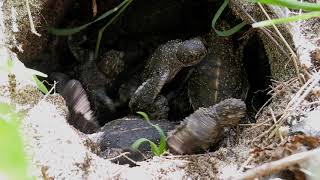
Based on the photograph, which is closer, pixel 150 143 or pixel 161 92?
pixel 150 143

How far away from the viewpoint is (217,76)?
167 cm

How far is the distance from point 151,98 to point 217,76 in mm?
290

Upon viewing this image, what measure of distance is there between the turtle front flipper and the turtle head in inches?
5.1

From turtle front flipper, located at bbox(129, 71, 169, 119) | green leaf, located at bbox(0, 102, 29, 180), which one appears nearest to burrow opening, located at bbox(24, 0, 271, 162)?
turtle front flipper, located at bbox(129, 71, 169, 119)

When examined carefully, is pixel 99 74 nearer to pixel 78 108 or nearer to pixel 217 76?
pixel 78 108

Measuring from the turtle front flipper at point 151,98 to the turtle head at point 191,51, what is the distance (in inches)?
5.1

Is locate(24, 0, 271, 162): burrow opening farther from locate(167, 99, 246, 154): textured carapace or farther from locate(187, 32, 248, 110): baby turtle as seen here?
locate(167, 99, 246, 154): textured carapace

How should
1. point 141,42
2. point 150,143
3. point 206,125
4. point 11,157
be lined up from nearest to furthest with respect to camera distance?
point 11,157, point 206,125, point 150,143, point 141,42

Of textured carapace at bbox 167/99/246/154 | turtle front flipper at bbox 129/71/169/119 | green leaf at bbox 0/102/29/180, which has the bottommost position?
turtle front flipper at bbox 129/71/169/119

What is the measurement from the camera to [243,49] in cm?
177

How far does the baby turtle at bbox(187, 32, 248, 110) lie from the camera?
5.38 ft

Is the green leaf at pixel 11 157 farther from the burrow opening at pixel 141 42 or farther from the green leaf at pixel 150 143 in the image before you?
the burrow opening at pixel 141 42

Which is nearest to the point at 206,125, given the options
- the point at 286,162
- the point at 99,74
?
the point at 286,162

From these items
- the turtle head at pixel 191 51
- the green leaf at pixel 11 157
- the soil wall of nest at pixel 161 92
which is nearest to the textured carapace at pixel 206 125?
the soil wall of nest at pixel 161 92
